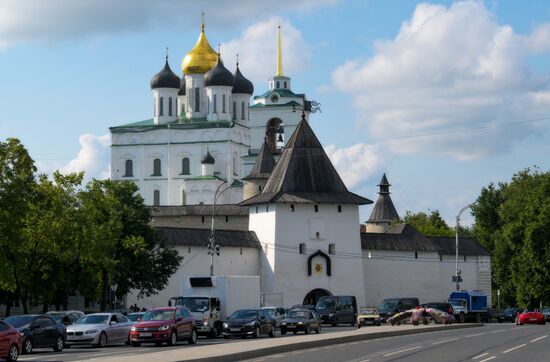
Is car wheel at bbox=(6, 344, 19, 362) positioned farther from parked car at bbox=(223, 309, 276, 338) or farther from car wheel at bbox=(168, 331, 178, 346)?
parked car at bbox=(223, 309, 276, 338)

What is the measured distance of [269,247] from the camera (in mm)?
83438

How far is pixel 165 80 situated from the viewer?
13400 cm

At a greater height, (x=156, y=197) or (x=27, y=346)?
(x=156, y=197)

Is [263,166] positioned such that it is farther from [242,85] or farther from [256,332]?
[256,332]

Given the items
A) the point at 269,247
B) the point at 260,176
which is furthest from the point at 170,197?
the point at 269,247

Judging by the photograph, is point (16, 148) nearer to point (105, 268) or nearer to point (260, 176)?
point (105, 268)

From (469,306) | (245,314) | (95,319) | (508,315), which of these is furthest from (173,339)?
(508,315)

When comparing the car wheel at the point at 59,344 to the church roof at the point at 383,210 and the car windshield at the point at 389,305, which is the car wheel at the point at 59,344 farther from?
the church roof at the point at 383,210

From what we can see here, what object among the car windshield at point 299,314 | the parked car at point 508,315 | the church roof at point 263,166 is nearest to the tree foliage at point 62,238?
the car windshield at point 299,314

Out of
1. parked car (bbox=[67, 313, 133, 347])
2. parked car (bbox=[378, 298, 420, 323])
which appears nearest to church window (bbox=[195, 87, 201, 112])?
parked car (bbox=[378, 298, 420, 323])

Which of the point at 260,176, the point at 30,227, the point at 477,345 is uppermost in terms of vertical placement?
the point at 260,176

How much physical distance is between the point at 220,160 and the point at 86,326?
304 feet

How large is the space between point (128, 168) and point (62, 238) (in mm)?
80376

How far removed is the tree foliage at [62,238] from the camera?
48.3 m
